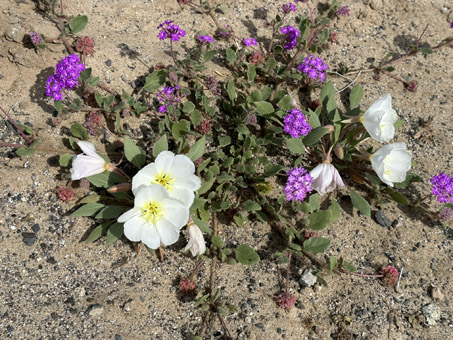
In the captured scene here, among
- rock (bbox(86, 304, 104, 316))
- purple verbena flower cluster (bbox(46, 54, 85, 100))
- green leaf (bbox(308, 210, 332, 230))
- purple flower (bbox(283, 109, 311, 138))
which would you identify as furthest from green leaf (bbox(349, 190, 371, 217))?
purple verbena flower cluster (bbox(46, 54, 85, 100))

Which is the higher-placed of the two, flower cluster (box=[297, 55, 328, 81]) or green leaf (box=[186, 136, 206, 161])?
flower cluster (box=[297, 55, 328, 81])

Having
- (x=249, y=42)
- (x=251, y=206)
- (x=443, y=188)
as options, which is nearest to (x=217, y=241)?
(x=251, y=206)

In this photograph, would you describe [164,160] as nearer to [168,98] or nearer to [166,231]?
[166,231]

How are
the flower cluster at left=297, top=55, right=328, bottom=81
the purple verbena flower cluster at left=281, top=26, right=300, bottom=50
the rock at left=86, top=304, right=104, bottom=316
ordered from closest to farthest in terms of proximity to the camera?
the rock at left=86, top=304, right=104, bottom=316, the flower cluster at left=297, top=55, right=328, bottom=81, the purple verbena flower cluster at left=281, top=26, right=300, bottom=50

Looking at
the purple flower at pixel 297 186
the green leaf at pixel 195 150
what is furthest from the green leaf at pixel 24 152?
the purple flower at pixel 297 186

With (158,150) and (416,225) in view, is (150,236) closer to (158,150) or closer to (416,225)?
(158,150)

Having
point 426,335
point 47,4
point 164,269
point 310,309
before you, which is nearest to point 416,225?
point 426,335

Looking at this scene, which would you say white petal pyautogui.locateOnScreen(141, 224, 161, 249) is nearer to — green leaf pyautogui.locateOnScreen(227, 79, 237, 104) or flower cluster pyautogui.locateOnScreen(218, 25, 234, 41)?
green leaf pyautogui.locateOnScreen(227, 79, 237, 104)
